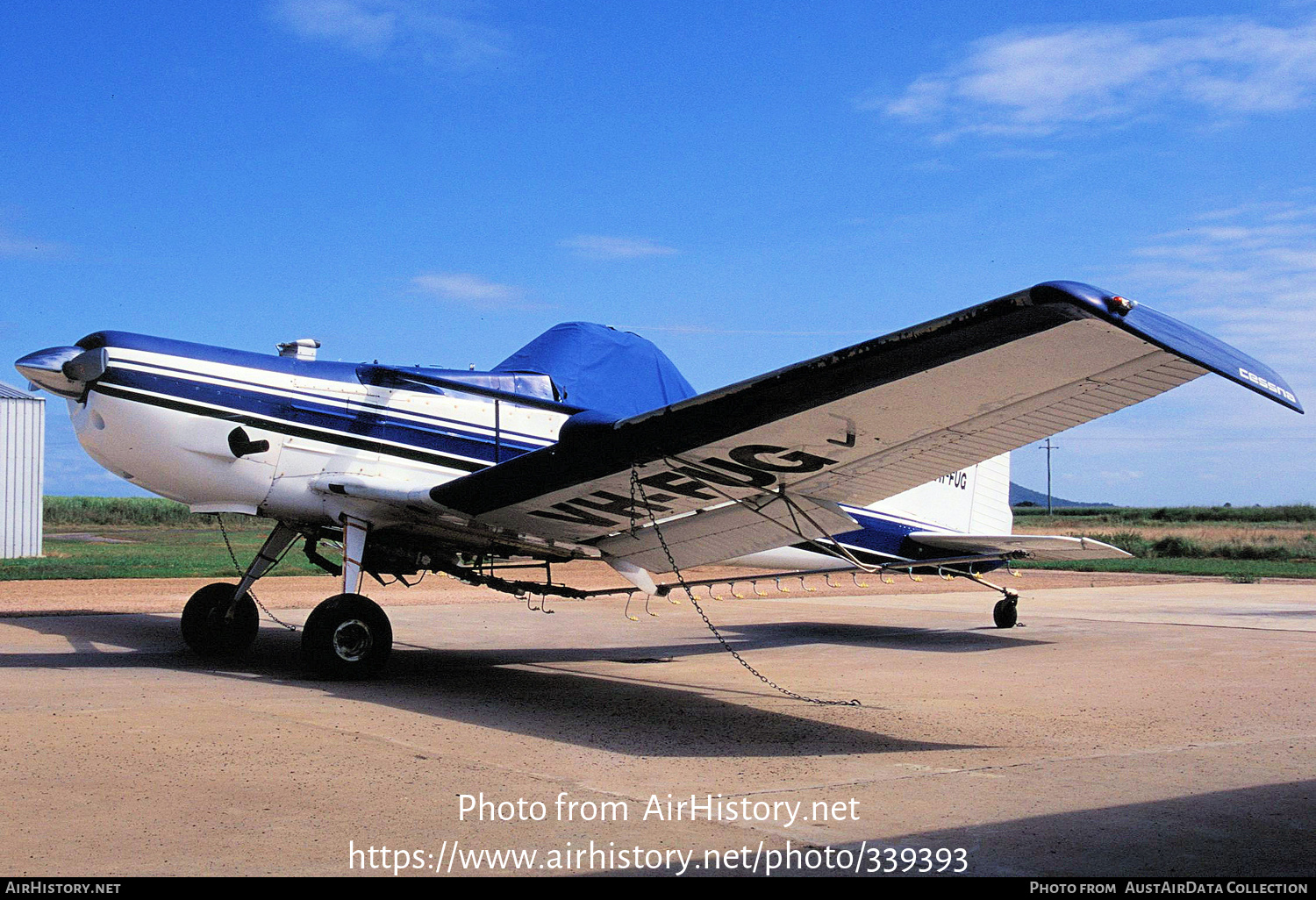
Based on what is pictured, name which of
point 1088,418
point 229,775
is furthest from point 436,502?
point 1088,418

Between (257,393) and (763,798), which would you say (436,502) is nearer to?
(257,393)

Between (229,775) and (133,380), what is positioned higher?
(133,380)

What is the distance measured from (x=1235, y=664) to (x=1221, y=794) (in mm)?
5481

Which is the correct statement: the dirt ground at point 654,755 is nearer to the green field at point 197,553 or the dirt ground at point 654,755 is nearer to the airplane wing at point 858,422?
the airplane wing at point 858,422

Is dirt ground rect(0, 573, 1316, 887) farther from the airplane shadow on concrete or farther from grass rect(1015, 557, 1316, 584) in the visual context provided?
grass rect(1015, 557, 1316, 584)

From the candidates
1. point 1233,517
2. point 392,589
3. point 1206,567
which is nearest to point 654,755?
point 392,589

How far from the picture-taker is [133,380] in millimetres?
7527

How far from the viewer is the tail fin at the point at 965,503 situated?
442 inches

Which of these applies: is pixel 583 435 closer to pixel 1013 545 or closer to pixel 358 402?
pixel 358 402

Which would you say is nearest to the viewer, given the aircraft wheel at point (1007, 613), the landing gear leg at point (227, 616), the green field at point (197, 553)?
the landing gear leg at point (227, 616)

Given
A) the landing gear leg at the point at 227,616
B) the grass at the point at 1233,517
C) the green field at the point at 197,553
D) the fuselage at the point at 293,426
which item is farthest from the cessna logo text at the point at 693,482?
the grass at the point at 1233,517

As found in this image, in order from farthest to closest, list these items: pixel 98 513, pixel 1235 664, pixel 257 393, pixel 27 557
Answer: pixel 98 513
pixel 27 557
pixel 1235 664
pixel 257 393

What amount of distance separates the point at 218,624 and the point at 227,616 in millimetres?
108

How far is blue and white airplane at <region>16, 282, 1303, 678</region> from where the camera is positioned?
16.1ft
